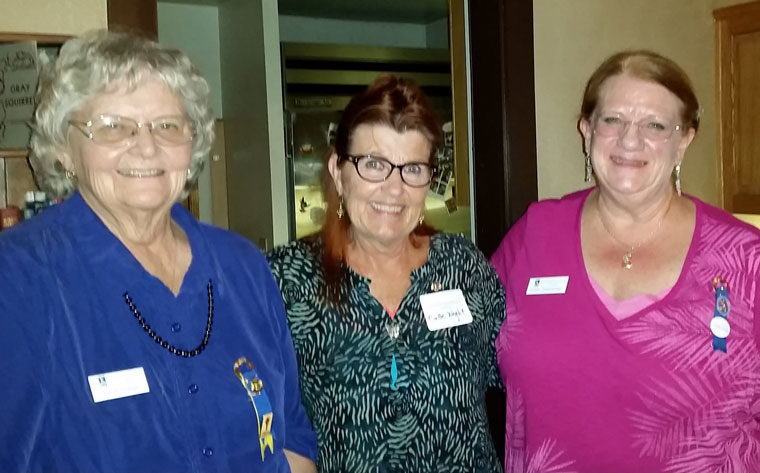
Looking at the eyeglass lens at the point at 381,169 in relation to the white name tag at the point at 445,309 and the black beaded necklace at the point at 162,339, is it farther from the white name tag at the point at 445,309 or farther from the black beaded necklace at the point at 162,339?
the black beaded necklace at the point at 162,339

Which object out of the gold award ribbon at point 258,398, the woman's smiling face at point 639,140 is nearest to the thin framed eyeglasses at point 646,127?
the woman's smiling face at point 639,140

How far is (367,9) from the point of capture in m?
5.47

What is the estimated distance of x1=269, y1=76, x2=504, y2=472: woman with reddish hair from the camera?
5.26 feet

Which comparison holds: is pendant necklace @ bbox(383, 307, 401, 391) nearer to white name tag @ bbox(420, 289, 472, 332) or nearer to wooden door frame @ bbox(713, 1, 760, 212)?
white name tag @ bbox(420, 289, 472, 332)

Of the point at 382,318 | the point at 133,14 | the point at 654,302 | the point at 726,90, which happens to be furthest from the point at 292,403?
the point at 726,90

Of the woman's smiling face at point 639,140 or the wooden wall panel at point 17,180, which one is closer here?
the woman's smiling face at point 639,140

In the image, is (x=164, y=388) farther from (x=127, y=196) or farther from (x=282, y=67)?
(x=282, y=67)

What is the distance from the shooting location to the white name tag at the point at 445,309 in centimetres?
168

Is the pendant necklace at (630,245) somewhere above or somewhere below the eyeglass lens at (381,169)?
below

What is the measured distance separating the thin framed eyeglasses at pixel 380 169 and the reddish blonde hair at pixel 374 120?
4cm

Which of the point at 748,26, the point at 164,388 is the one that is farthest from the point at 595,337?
the point at 748,26

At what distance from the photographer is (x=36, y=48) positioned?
1848mm

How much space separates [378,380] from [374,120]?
0.58 meters

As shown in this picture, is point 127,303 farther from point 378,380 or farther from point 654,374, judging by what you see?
point 654,374
